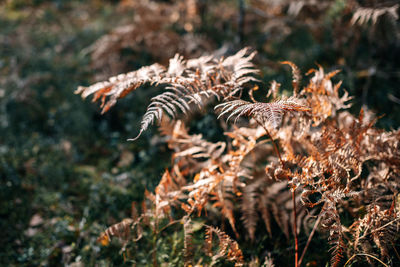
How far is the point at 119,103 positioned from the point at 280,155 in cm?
240

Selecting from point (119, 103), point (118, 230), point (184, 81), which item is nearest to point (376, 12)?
point (184, 81)

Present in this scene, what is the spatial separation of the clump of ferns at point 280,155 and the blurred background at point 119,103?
0.47m

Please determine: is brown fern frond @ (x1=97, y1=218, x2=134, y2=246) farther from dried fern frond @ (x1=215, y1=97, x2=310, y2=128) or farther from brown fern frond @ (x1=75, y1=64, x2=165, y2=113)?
dried fern frond @ (x1=215, y1=97, x2=310, y2=128)

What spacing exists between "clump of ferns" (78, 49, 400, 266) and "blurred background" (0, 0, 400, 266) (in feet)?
1.55

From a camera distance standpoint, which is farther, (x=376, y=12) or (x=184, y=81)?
(x=376, y=12)

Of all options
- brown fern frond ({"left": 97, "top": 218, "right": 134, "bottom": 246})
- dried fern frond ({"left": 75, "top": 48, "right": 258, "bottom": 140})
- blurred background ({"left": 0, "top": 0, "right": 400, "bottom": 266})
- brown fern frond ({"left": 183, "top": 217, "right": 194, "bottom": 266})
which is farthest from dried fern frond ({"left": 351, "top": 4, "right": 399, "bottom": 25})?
brown fern frond ({"left": 97, "top": 218, "right": 134, "bottom": 246})

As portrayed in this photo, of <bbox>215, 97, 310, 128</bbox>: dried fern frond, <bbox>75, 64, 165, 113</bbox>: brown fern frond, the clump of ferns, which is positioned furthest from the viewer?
<bbox>75, 64, 165, 113</bbox>: brown fern frond

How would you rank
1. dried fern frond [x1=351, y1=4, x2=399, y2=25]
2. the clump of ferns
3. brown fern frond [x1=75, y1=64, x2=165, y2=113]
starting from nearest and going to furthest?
the clump of ferns
brown fern frond [x1=75, y1=64, x2=165, y2=113]
dried fern frond [x1=351, y1=4, x2=399, y2=25]

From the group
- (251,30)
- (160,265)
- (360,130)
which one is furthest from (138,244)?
(251,30)

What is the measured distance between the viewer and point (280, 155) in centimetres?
213

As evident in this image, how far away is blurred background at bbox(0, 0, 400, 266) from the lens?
8.45 ft

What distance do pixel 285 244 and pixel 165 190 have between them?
1030mm

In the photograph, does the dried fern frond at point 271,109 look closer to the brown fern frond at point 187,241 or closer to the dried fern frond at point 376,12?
the brown fern frond at point 187,241

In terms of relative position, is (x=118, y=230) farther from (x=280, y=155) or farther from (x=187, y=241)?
(x=280, y=155)
